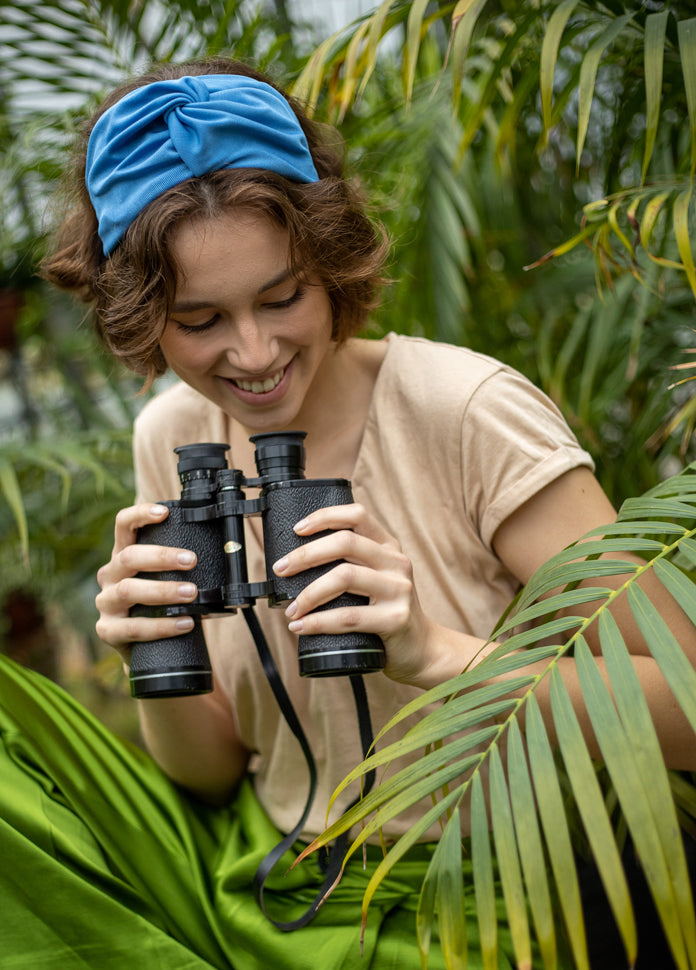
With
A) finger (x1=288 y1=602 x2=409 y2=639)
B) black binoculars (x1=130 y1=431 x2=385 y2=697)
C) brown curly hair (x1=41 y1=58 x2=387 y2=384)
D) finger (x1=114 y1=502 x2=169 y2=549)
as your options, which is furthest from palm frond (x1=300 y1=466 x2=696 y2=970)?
brown curly hair (x1=41 y1=58 x2=387 y2=384)

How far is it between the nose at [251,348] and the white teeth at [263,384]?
3 cm

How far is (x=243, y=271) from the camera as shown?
2.89 ft

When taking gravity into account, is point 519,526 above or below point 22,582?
above

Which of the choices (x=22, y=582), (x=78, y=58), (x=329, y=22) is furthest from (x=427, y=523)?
(x=22, y=582)

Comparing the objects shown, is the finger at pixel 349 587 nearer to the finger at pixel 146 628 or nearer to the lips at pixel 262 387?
the finger at pixel 146 628

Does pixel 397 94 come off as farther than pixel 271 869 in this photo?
Yes

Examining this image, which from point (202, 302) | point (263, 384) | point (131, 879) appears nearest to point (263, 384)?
point (263, 384)

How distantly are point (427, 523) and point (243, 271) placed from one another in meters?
0.35

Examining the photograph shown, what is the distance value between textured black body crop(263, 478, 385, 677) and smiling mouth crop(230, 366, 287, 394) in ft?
0.44

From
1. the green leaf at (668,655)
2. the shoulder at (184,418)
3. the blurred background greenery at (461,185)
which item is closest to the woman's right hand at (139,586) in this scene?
the shoulder at (184,418)

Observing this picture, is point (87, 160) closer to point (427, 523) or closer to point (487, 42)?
point (427, 523)

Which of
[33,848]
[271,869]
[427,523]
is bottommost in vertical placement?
[271,869]

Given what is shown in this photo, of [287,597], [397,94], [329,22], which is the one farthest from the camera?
[329,22]

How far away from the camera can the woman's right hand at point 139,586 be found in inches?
34.5
